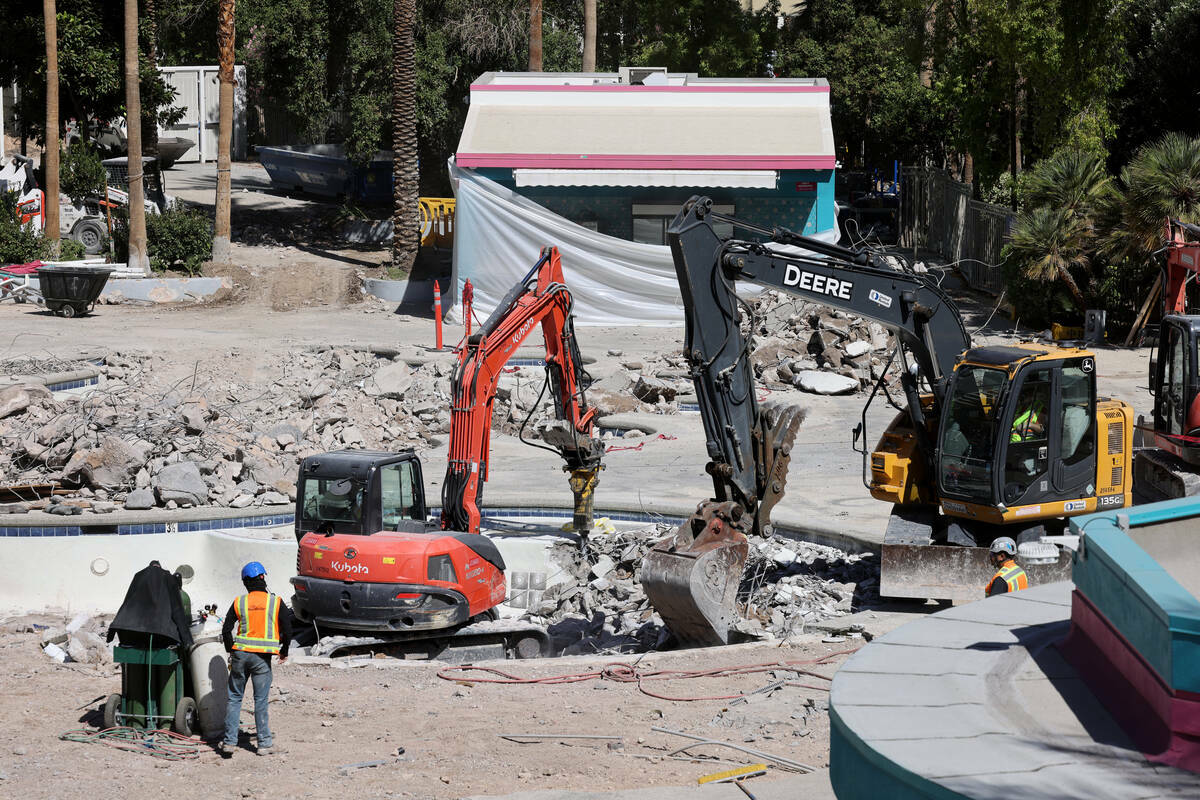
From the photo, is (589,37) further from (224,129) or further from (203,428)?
(203,428)

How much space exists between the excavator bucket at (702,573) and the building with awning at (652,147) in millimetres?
19397

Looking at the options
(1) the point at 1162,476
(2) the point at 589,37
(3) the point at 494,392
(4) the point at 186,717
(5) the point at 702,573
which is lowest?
(4) the point at 186,717

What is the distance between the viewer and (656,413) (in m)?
23.5

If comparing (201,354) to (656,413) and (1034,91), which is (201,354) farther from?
(1034,91)

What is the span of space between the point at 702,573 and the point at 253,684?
4215mm

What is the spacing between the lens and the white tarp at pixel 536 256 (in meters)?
30.4

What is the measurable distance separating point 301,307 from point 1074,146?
59.0 ft

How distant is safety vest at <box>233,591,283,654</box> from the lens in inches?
400

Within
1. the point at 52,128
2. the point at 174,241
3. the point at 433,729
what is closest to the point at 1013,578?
the point at 433,729

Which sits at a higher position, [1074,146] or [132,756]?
[1074,146]

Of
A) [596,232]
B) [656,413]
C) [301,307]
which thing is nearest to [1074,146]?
[596,232]

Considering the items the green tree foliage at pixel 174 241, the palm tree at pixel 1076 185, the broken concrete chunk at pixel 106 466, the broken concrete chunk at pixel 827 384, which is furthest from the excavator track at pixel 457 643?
the green tree foliage at pixel 174 241

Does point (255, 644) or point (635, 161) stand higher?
point (635, 161)

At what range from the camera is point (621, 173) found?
3156 centimetres
